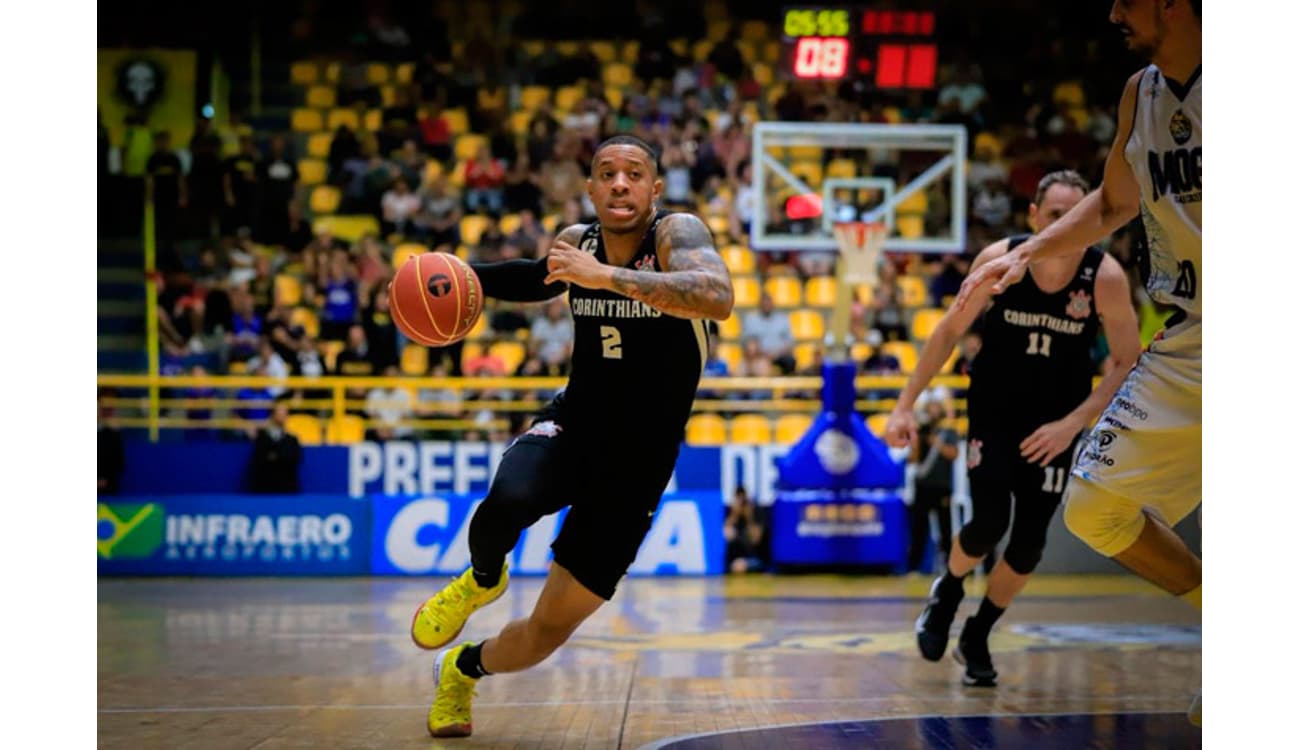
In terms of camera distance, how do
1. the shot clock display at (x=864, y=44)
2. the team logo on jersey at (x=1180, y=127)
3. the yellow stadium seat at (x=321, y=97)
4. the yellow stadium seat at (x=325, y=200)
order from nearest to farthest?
the team logo on jersey at (x=1180, y=127) < the shot clock display at (x=864, y=44) < the yellow stadium seat at (x=325, y=200) < the yellow stadium seat at (x=321, y=97)

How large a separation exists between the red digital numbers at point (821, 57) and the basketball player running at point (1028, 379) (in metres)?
7.70

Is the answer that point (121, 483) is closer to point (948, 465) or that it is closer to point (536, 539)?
point (536, 539)

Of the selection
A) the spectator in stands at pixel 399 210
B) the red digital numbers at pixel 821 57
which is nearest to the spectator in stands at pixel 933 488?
the red digital numbers at pixel 821 57

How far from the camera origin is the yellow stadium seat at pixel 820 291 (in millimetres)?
16078

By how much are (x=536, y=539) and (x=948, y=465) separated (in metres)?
3.73

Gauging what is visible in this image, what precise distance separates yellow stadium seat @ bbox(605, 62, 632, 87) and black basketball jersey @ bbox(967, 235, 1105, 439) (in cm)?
1235

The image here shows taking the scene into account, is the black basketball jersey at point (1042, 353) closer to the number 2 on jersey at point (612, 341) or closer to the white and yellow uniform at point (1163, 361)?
the white and yellow uniform at point (1163, 361)

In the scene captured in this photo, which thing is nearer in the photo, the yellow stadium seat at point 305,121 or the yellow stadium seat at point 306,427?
the yellow stadium seat at point 306,427

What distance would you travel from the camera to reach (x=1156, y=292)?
473 cm

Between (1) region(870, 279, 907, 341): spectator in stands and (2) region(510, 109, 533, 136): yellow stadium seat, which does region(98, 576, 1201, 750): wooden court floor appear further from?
(2) region(510, 109, 533, 136): yellow stadium seat

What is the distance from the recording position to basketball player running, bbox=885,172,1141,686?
625cm

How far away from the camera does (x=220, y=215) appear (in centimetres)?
1582

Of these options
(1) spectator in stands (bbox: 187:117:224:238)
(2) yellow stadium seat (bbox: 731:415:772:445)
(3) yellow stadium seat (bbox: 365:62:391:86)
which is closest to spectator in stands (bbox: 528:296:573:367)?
(2) yellow stadium seat (bbox: 731:415:772:445)

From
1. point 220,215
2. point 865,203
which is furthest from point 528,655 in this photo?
point 220,215
